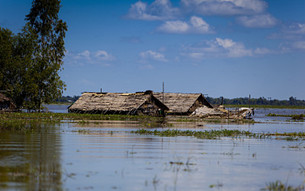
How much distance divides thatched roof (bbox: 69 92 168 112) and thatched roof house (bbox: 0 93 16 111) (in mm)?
10388

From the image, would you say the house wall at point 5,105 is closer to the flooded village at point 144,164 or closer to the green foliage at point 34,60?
the green foliage at point 34,60

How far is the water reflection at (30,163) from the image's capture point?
10.4 metres

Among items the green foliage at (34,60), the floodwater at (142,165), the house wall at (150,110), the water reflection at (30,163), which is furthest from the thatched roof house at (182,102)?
the water reflection at (30,163)

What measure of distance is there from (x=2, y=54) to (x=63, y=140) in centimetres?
3092

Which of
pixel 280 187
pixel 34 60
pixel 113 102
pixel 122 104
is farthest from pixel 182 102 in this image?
pixel 280 187

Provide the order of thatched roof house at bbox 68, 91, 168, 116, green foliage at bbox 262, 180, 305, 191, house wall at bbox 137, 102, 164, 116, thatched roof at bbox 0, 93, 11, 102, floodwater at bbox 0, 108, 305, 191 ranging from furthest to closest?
house wall at bbox 137, 102, 164, 116, thatched roof house at bbox 68, 91, 168, 116, thatched roof at bbox 0, 93, 11, 102, floodwater at bbox 0, 108, 305, 191, green foliage at bbox 262, 180, 305, 191

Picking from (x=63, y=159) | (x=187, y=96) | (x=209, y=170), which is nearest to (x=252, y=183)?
(x=209, y=170)

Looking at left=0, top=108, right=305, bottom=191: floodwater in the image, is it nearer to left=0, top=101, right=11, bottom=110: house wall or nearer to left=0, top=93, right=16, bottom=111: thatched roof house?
left=0, top=93, right=16, bottom=111: thatched roof house

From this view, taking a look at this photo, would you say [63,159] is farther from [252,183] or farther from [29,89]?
[29,89]

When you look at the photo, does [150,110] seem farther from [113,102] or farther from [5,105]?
[5,105]

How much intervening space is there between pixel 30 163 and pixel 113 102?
4398 cm

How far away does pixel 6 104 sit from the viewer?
49.3 metres

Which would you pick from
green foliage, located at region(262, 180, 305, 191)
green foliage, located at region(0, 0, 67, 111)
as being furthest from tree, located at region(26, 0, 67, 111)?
green foliage, located at region(262, 180, 305, 191)

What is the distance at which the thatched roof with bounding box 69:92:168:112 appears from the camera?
180 feet
